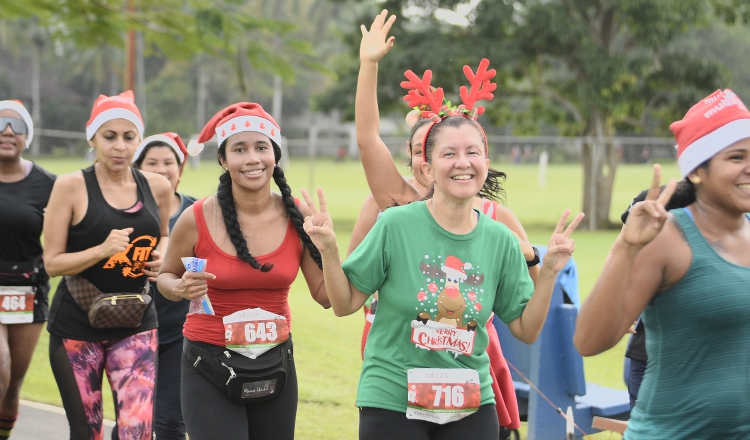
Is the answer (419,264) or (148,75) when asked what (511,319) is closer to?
(419,264)

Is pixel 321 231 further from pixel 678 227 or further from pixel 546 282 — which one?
pixel 678 227

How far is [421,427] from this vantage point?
138 inches

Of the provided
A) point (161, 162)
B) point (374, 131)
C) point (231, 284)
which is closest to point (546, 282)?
point (231, 284)

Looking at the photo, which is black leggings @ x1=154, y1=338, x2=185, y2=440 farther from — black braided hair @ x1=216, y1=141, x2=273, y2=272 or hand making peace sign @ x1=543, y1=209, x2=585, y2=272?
hand making peace sign @ x1=543, y1=209, x2=585, y2=272

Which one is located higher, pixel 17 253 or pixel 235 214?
pixel 235 214

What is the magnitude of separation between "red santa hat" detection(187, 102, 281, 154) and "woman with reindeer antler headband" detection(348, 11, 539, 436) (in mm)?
533

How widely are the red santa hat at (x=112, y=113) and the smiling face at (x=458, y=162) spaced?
7.79ft

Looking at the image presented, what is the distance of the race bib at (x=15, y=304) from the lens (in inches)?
230

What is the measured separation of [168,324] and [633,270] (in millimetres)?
3708

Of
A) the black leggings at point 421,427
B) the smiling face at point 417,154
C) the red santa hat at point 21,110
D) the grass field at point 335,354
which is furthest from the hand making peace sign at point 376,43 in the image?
the red santa hat at point 21,110

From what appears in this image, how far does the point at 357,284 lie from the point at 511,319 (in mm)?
661

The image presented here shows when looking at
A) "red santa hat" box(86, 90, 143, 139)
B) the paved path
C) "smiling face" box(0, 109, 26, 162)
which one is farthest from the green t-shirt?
the paved path

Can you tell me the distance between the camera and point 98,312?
4.89 meters

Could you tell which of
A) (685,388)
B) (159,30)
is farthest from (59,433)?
(159,30)
